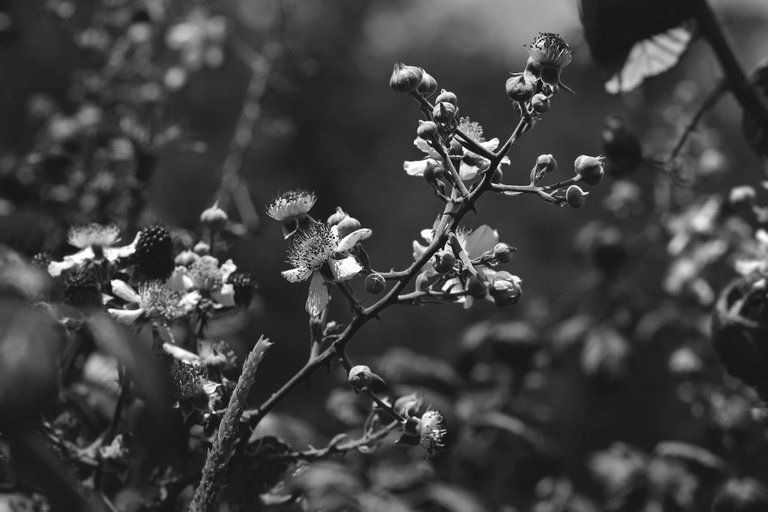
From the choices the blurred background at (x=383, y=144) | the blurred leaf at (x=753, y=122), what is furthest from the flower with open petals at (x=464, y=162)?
the blurred background at (x=383, y=144)

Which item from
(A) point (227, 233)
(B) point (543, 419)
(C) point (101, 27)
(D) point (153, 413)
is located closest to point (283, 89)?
(C) point (101, 27)

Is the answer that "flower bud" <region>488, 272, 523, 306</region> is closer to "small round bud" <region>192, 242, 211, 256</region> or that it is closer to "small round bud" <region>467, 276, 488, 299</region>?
"small round bud" <region>467, 276, 488, 299</region>

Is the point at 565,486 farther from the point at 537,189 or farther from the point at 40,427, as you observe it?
the point at 40,427

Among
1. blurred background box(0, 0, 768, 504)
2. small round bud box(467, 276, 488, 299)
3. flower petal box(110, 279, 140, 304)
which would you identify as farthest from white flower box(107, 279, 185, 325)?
blurred background box(0, 0, 768, 504)

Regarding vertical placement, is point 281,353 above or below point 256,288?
above

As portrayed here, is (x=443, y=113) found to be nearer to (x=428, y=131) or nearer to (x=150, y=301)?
(x=428, y=131)
